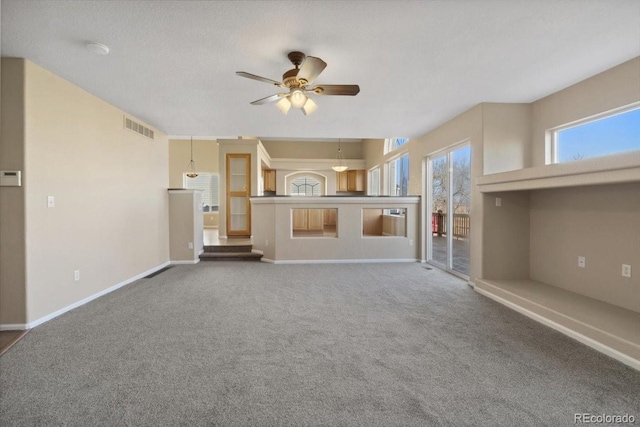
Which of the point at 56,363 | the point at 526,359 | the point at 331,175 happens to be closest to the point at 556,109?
the point at 526,359

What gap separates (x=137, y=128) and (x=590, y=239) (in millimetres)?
6483

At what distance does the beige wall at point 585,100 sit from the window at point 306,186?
7.55 metres

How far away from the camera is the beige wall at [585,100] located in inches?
106

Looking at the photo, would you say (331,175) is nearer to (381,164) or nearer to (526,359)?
(381,164)

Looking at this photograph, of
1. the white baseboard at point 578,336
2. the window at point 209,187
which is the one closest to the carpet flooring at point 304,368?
the white baseboard at point 578,336

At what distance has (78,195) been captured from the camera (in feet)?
10.5

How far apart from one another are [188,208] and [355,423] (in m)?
5.10

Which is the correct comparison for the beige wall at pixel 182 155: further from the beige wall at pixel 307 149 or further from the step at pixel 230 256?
the step at pixel 230 256

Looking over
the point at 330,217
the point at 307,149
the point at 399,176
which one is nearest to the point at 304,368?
the point at 330,217

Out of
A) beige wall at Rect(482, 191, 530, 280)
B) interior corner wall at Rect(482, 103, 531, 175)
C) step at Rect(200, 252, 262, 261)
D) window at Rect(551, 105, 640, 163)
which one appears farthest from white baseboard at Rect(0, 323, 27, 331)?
window at Rect(551, 105, 640, 163)

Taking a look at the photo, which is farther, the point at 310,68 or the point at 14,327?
the point at 14,327

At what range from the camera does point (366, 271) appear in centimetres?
489

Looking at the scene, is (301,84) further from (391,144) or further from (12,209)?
(391,144)

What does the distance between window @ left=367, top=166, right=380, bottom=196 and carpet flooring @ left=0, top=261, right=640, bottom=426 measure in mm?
6065
